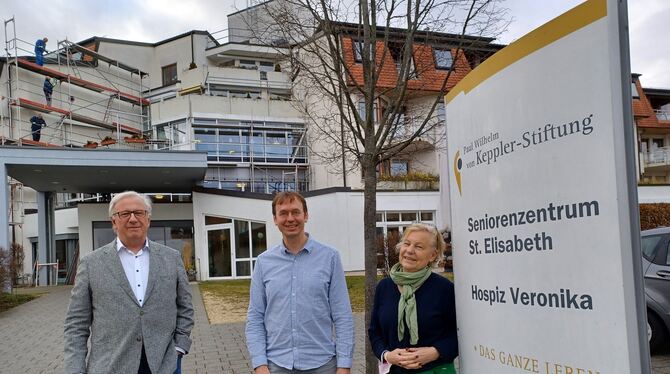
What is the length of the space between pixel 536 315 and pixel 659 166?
4234 centimetres

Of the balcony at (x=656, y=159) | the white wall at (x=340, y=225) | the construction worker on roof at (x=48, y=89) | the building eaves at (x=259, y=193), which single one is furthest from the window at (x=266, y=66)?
the balcony at (x=656, y=159)

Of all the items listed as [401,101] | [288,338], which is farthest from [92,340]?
[401,101]

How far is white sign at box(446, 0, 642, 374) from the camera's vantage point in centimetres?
155

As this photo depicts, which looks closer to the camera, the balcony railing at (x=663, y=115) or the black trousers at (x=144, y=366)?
the black trousers at (x=144, y=366)

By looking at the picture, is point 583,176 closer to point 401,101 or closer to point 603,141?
point 603,141

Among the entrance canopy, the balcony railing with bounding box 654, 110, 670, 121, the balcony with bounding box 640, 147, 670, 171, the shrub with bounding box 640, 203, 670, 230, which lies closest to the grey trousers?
the entrance canopy

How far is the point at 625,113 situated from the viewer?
1544 millimetres

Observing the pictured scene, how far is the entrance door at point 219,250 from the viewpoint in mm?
22672

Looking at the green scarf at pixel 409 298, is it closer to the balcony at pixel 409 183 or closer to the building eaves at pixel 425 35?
the building eaves at pixel 425 35

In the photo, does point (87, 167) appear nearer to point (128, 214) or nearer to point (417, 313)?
point (128, 214)

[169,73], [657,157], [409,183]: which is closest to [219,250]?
[409,183]

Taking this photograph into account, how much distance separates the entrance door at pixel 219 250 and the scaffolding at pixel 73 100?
6.21 m

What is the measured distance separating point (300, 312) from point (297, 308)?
0.03 m

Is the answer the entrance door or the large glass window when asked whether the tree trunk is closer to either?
the large glass window
